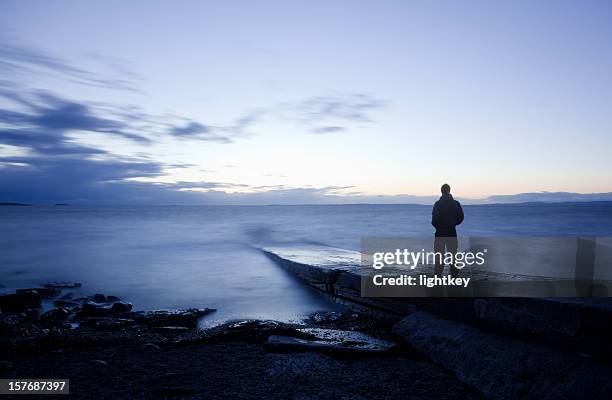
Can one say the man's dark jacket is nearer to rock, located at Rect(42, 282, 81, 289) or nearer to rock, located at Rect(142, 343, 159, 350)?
rock, located at Rect(142, 343, 159, 350)

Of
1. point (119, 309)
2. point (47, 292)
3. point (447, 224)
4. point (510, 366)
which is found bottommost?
point (47, 292)

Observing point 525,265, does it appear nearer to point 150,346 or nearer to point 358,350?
point 358,350

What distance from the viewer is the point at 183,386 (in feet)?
15.8

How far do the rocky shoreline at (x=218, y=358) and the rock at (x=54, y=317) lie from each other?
0.09ft

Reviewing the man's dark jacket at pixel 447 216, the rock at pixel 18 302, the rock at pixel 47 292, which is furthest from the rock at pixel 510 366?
the rock at pixel 47 292

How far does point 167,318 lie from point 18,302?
14.2 ft

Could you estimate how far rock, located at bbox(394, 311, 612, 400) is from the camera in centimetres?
374

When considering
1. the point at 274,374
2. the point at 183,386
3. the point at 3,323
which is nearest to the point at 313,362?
the point at 274,374

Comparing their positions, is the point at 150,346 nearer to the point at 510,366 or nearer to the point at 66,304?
the point at 510,366

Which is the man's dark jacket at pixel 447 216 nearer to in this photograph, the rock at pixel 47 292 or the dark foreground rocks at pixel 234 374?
the dark foreground rocks at pixel 234 374

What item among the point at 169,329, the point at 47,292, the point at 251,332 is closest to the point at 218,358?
the point at 251,332

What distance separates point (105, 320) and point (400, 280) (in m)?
6.02

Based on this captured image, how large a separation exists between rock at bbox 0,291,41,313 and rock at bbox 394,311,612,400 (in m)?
9.32

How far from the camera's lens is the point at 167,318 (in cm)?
829
